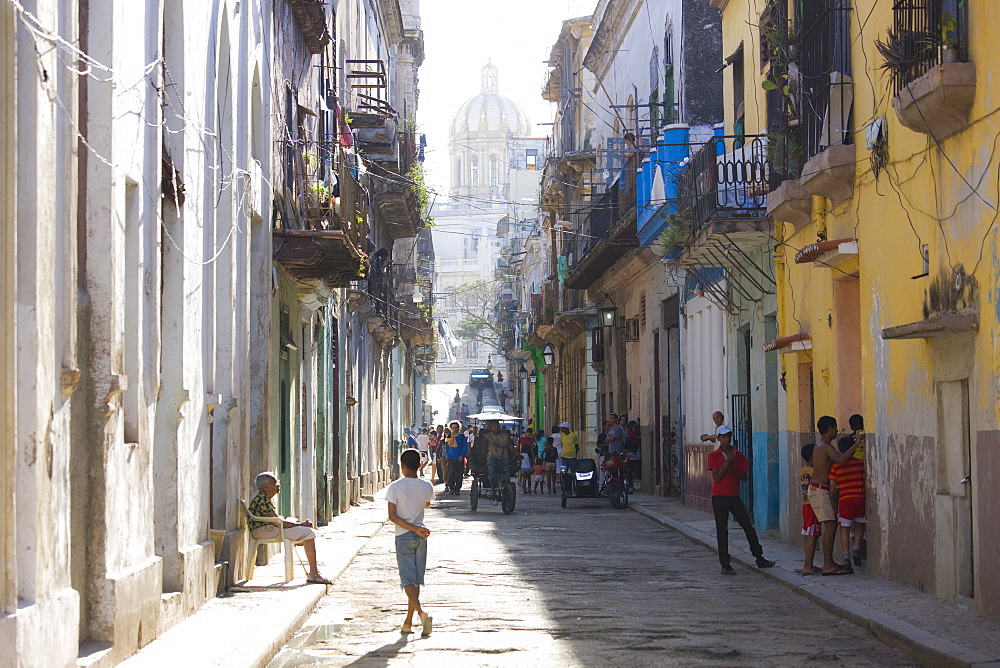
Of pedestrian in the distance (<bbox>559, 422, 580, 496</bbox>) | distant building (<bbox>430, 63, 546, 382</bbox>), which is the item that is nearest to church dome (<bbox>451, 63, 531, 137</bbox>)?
distant building (<bbox>430, 63, 546, 382</bbox>)

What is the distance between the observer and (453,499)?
103ft

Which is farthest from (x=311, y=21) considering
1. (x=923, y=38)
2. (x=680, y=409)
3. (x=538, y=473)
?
(x=538, y=473)

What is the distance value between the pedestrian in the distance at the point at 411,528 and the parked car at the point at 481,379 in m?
88.4

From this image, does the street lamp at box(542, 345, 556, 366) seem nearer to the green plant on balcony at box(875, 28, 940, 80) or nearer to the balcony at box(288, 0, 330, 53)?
the balcony at box(288, 0, 330, 53)

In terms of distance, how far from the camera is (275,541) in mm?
13914

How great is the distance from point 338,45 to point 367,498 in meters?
10.4

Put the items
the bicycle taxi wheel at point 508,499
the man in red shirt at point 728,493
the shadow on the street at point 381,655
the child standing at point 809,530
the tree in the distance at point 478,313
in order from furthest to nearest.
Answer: the tree in the distance at point 478,313 < the bicycle taxi wheel at point 508,499 < the man in red shirt at point 728,493 < the child standing at point 809,530 < the shadow on the street at point 381,655

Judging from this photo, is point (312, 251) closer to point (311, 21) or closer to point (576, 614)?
point (311, 21)

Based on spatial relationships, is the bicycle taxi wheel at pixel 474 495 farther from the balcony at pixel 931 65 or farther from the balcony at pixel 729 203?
the balcony at pixel 931 65

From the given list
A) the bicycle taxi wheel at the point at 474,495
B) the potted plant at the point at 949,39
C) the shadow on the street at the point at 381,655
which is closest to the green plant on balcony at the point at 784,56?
the potted plant at the point at 949,39

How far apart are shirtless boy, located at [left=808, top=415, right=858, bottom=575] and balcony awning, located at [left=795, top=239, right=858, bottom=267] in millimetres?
1783

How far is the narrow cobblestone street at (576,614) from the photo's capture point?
31.5ft

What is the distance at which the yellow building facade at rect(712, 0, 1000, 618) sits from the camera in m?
10.8

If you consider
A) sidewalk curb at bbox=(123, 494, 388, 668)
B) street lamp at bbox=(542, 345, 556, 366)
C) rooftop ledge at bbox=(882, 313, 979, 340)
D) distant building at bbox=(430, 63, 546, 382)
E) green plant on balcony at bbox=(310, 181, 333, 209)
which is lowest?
sidewalk curb at bbox=(123, 494, 388, 668)
